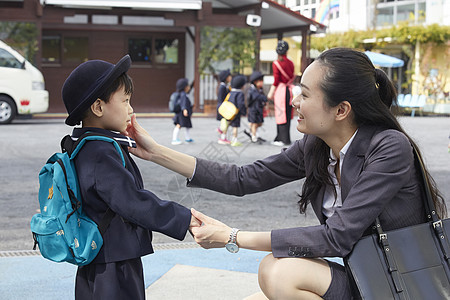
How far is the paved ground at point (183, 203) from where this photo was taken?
12.5 ft

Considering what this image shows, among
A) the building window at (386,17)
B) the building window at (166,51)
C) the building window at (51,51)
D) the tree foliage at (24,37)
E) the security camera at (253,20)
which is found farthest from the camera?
the building window at (386,17)

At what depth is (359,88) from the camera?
2.56 meters

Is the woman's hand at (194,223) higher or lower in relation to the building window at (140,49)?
lower

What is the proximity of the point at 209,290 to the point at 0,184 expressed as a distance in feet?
14.0

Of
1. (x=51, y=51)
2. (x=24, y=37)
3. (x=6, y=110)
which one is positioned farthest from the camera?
(x=51, y=51)

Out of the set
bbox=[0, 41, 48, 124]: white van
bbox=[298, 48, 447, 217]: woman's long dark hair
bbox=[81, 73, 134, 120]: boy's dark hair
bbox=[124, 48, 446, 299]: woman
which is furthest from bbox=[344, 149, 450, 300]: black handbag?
bbox=[0, 41, 48, 124]: white van

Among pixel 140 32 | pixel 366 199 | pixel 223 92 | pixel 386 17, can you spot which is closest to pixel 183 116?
pixel 223 92

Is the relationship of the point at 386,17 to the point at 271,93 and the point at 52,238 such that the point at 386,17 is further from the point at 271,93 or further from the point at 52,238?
the point at 52,238

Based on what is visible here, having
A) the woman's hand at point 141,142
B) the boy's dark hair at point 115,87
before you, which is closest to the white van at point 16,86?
the woman's hand at point 141,142

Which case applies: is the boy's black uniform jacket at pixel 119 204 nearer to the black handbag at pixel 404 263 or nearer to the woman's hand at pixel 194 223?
the woman's hand at pixel 194 223

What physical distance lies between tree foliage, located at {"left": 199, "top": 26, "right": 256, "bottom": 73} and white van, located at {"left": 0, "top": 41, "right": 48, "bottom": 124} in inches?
244

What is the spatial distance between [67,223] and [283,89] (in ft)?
31.3

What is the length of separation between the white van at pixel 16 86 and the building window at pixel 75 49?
206 inches

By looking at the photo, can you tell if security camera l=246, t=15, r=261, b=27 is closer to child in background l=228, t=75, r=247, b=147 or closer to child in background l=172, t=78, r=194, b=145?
child in background l=228, t=75, r=247, b=147
